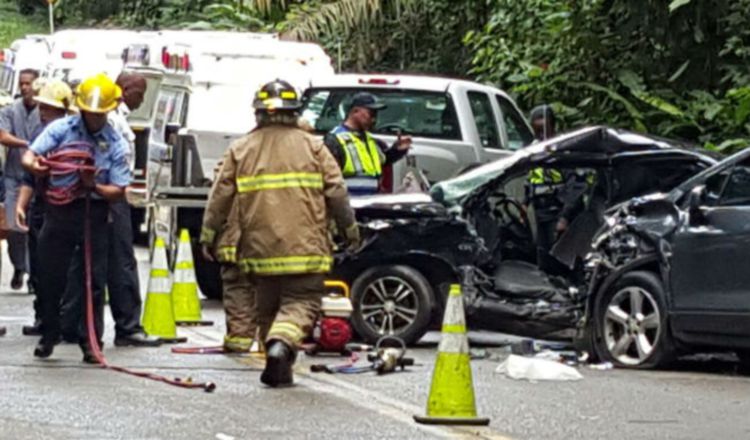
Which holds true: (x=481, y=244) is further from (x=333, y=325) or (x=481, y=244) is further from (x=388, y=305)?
(x=333, y=325)

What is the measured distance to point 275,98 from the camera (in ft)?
41.4

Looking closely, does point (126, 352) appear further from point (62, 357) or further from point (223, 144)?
point (223, 144)

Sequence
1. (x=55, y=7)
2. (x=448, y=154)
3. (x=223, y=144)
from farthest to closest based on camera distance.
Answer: (x=55, y=7) → (x=223, y=144) → (x=448, y=154)

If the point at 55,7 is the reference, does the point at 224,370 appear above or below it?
below

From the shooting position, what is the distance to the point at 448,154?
19.6 m

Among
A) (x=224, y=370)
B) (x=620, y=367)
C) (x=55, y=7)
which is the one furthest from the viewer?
(x=55, y=7)

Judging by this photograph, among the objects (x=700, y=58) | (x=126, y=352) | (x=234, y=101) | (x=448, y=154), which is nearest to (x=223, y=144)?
(x=234, y=101)

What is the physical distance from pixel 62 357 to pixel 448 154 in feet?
21.6

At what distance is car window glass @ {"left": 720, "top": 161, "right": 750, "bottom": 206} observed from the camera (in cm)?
1390

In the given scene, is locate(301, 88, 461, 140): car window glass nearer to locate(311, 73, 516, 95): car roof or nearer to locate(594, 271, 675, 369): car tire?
locate(311, 73, 516, 95): car roof

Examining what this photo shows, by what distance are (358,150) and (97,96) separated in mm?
4025

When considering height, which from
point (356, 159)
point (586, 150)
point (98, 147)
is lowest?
point (356, 159)

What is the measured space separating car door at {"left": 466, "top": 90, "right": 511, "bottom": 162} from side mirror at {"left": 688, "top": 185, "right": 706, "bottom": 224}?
233 inches

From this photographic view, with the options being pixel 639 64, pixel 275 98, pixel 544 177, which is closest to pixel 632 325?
pixel 544 177
